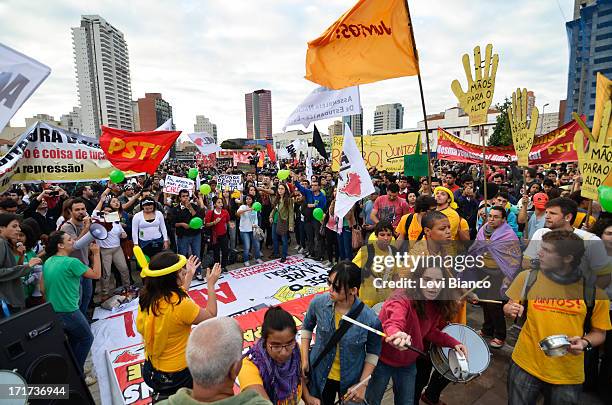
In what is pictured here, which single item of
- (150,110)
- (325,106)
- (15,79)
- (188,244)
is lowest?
(188,244)

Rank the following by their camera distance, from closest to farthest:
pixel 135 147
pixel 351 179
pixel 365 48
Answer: pixel 365 48
pixel 351 179
pixel 135 147

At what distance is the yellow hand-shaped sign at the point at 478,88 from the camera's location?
4.18m

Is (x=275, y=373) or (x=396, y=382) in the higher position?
(x=275, y=373)

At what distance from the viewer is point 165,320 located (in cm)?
238

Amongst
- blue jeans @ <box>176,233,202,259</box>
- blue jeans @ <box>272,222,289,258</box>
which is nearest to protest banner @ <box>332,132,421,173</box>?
blue jeans @ <box>272,222,289,258</box>

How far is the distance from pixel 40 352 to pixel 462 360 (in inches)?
123

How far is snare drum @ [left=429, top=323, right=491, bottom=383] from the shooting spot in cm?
223

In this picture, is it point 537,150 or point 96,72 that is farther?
point 96,72

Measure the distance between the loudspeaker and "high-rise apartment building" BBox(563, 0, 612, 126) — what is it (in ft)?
232

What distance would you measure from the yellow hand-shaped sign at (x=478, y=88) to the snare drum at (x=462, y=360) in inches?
127

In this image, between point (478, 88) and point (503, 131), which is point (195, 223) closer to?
point (478, 88)

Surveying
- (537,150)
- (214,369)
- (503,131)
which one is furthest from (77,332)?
(503,131)

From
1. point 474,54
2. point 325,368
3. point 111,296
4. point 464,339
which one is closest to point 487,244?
point 464,339

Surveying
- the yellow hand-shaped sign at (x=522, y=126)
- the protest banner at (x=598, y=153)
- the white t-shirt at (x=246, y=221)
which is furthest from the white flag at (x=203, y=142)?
the protest banner at (x=598, y=153)
